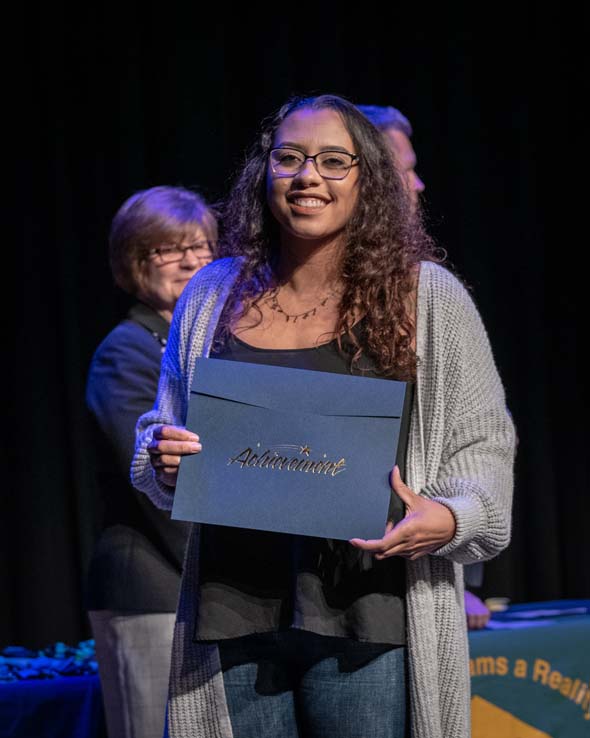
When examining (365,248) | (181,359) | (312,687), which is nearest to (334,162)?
(365,248)

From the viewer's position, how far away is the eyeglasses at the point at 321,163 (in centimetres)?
143

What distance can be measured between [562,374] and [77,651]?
2.27 m

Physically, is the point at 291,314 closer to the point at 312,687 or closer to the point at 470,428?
the point at 470,428

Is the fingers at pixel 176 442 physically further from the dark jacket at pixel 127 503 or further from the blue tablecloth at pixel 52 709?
the blue tablecloth at pixel 52 709

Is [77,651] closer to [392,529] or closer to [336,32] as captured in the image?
[392,529]

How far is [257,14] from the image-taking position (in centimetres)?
336

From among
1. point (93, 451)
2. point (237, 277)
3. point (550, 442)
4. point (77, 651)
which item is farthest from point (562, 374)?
point (237, 277)

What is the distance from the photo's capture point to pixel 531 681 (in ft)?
7.89

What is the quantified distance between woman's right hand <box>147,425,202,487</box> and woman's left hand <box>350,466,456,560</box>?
257mm

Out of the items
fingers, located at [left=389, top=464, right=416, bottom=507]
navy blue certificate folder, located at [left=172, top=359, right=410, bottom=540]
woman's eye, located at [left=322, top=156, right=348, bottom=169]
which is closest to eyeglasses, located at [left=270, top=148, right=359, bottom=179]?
woman's eye, located at [left=322, top=156, right=348, bottom=169]

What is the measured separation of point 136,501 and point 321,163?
891 mm

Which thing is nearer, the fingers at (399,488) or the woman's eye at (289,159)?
the fingers at (399,488)

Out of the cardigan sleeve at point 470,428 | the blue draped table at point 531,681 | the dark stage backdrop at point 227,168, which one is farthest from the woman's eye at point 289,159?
the dark stage backdrop at point 227,168

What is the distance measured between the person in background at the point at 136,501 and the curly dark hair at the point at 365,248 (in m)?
0.59
